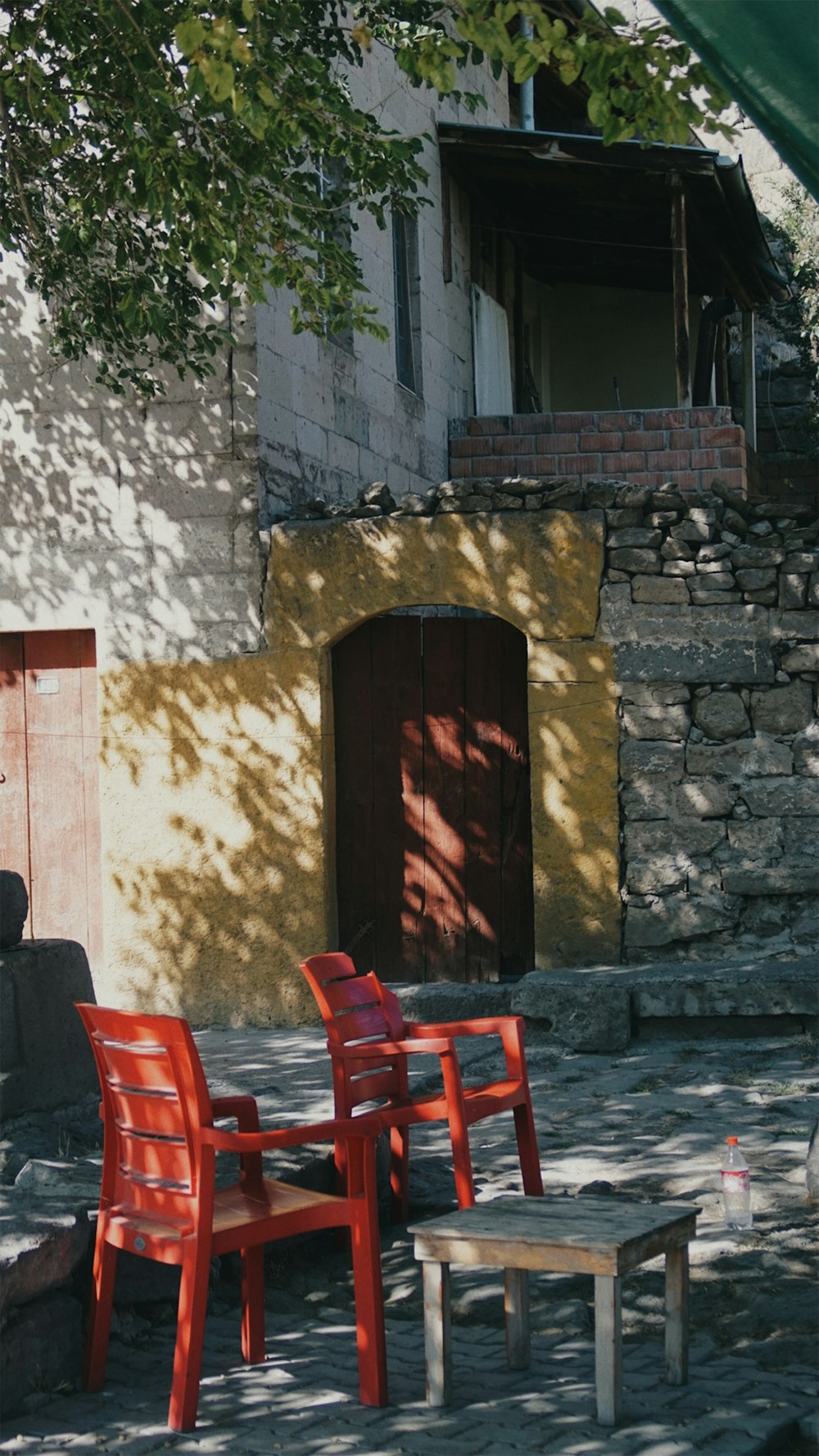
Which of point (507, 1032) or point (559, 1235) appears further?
point (507, 1032)

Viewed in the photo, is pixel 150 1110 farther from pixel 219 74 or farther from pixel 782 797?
pixel 782 797

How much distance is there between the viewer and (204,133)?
644cm

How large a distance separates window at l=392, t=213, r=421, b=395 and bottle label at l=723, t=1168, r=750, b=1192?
7.23 meters

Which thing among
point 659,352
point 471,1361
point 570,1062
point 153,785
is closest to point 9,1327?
point 471,1361

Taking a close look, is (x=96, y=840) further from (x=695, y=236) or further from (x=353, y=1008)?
(x=695, y=236)

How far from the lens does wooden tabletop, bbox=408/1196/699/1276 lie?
11.6 feet

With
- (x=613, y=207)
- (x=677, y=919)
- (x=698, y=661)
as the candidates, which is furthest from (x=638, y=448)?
(x=677, y=919)

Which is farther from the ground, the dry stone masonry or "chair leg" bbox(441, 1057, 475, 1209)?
the dry stone masonry

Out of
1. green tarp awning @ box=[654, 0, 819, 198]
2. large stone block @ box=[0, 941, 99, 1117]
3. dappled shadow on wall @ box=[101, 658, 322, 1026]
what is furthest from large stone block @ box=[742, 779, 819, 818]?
green tarp awning @ box=[654, 0, 819, 198]

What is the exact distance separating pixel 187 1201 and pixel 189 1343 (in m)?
0.31

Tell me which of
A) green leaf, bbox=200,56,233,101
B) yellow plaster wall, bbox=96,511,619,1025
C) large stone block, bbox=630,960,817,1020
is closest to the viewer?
green leaf, bbox=200,56,233,101

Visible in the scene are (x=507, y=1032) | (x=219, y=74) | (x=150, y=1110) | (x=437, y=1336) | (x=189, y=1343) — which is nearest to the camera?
(x=189, y=1343)

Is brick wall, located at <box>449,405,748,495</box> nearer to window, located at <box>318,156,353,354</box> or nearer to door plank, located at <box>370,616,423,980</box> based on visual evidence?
window, located at <box>318,156,353,354</box>

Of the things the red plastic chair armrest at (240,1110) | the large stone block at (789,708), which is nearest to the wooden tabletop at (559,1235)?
the red plastic chair armrest at (240,1110)
